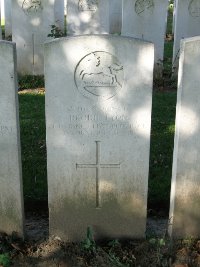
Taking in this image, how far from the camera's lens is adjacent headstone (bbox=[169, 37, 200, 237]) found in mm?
3746

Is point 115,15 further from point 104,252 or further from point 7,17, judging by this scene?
point 104,252

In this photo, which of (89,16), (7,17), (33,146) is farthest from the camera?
(7,17)

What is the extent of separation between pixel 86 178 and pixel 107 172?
19cm

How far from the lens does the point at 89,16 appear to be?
1022 cm

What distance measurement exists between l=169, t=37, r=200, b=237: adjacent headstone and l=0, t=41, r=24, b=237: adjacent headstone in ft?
4.33

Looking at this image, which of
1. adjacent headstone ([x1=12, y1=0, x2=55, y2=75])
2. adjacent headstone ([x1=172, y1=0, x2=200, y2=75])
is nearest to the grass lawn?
adjacent headstone ([x1=12, y1=0, x2=55, y2=75])

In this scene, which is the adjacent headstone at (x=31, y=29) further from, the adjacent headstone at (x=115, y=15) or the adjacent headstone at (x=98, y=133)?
the adjacent headstone at (x=98, y=133)

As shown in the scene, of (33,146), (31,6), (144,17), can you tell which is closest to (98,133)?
(33,146)

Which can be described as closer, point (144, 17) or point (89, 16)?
point (144, 17)

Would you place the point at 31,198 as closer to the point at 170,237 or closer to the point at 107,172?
the point at 107,172

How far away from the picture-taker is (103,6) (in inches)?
399

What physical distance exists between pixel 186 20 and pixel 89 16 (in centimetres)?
210

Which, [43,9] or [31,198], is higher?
[43,9]

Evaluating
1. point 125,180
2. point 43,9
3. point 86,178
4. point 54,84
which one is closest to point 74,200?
point 86,178
